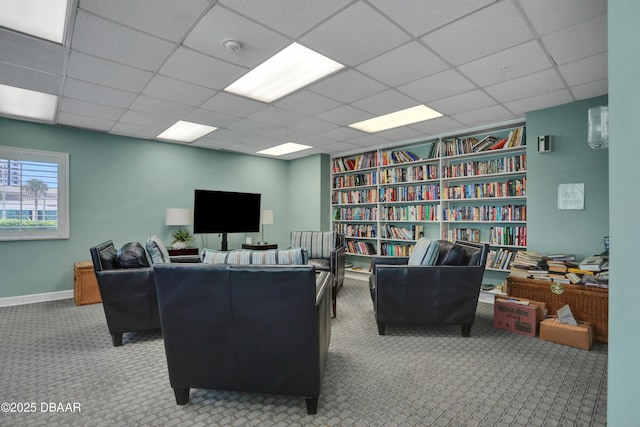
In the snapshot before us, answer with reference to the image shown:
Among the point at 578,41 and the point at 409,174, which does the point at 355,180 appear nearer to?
the point at 409,174

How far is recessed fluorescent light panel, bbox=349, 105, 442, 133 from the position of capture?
4.04 metres

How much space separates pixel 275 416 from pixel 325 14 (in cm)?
255

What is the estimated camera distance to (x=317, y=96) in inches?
136

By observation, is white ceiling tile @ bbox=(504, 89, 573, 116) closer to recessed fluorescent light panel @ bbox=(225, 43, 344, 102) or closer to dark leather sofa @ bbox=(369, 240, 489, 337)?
dark leather sofa @ bbox=(369, 240, 489, 337)

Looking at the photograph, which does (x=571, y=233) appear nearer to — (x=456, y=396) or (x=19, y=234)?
(x=456, y=396)

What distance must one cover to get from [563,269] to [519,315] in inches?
28.7

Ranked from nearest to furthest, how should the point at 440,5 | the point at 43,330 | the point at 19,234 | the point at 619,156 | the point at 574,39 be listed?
the point at 619,156 < the point at 440,5 < the point at 574,39 < the point at 43,330 < the point at 19,234

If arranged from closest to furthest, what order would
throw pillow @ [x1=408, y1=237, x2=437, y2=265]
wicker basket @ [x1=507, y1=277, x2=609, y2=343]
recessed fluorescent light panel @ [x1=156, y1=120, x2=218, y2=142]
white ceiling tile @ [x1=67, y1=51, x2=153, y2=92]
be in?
white ceiling tile @ [x1=67, y1=51, x2=153, y2=92] → wicker basket @ [x1=507, y1=277, x2=609, y2=343] → throw pillow @ [x1=408, y1=237, x2=437, y2=265] → recessed fluorescent light panel @ [x1=156, y1=120, x2=218, y2=142]

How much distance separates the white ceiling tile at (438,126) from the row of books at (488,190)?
2.94 feet

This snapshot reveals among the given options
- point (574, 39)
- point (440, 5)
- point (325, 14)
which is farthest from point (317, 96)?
point (574, 39)

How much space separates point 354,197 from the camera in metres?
6.28

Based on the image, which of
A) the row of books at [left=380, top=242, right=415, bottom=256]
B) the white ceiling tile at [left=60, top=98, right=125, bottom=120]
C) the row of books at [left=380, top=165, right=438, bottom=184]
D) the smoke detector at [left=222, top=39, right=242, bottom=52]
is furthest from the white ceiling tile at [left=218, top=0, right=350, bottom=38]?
the row of books at [left=380, top=242, right=415, bottom=256]

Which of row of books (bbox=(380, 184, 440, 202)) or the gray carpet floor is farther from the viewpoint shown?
row of books (bbox=(380, 184, 440, 202))

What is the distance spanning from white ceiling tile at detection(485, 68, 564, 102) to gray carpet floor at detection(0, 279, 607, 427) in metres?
2.53
